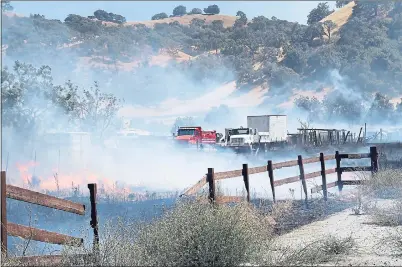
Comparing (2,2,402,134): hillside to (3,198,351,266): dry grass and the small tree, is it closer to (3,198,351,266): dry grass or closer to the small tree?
the small tree

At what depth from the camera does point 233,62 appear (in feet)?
343

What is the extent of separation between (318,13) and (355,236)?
396 feet

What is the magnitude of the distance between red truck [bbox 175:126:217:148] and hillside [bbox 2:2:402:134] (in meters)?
28.1

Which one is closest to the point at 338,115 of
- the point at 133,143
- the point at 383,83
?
the point at 383,83

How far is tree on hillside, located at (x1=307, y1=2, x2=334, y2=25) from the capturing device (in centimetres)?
12812

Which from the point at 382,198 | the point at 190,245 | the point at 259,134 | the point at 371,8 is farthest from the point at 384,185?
the point at 371,8

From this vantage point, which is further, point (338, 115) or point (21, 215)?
point (338, 115)

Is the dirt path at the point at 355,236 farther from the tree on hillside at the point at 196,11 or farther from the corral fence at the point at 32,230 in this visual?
the tree on hillside at the point at 196,11

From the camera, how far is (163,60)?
107 meters

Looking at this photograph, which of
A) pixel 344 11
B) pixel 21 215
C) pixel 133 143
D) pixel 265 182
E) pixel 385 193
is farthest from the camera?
pixel 344 11

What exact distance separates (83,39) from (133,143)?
47.8m

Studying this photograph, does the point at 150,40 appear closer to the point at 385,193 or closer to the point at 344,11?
the point at 344,11

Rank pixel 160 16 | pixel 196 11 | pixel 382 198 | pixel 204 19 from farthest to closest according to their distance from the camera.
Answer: pixel 196 11
pixel 160 16
pixel 204 19
pixel 382 198

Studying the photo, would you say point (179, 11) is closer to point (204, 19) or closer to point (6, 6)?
point (204, 19)
